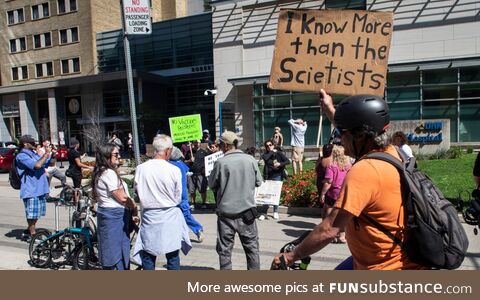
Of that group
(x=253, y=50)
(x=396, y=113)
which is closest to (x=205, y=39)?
(x=253, y=50)

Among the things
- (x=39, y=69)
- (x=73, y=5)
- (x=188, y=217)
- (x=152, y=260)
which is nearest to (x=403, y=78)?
(x=188, y=217)

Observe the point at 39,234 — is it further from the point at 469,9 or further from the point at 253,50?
the point at 469,9

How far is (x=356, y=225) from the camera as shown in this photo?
85.8 inches

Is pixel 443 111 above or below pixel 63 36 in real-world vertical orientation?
below

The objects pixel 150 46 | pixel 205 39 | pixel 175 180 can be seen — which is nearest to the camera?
pixel 175 180

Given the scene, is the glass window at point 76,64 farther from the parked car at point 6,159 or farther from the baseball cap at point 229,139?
the baseball cap at point 229,139

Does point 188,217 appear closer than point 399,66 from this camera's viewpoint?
Yes

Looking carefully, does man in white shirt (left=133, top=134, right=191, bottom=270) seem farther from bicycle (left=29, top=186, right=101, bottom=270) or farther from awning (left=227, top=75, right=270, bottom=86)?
awning (left=227, top=75, right=270, bottom=86)

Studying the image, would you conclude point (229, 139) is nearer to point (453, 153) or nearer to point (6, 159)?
point (453, 153)

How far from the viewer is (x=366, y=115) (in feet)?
7.04

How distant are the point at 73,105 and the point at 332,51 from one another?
3909 cm

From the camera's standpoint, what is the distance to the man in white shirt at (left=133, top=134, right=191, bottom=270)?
13.9 ft

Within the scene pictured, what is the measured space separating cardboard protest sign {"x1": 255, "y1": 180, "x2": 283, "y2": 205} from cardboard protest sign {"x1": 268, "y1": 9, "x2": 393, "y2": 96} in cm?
459

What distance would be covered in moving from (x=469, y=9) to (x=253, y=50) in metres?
10.7
